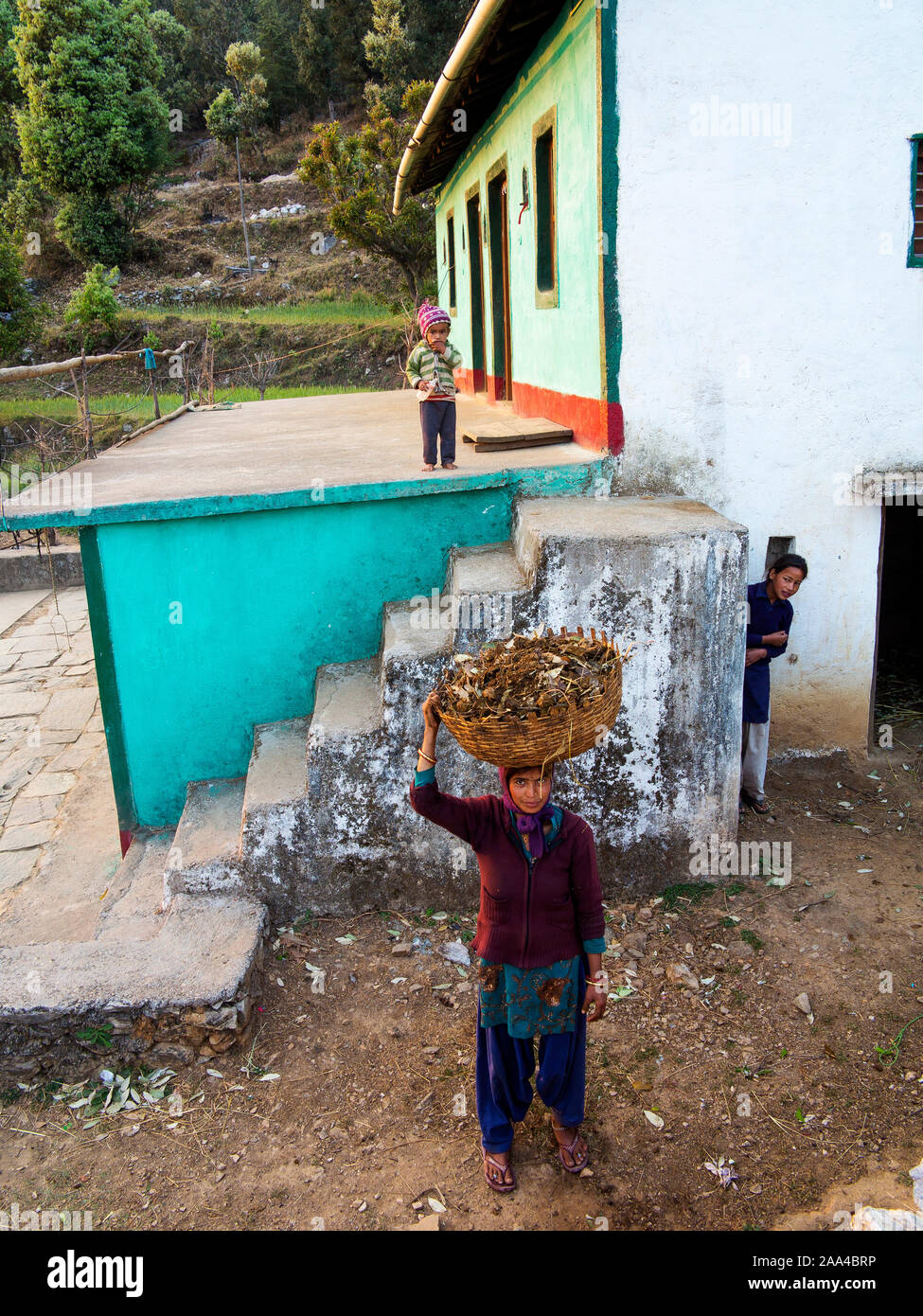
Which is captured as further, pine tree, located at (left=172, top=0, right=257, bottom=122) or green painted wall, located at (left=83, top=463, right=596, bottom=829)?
pine tree, located at (left=172, top=0, right=257, bottom=122)

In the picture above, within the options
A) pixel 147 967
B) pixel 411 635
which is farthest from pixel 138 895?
pixel 411 635

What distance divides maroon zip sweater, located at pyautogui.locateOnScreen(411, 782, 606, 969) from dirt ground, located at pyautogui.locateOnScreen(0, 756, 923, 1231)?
91cm

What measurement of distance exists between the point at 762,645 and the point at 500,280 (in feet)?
19.4

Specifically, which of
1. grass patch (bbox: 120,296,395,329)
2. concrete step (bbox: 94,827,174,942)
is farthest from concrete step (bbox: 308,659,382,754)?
grass patch (bbox: 120,296,395,329)

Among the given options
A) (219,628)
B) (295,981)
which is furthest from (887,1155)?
(219,628)

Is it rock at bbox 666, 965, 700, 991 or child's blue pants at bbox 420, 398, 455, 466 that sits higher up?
child's blue pants at bbox 420, 398, 455, 466

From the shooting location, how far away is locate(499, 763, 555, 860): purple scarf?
289cm

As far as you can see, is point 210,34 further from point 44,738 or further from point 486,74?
point 44,738

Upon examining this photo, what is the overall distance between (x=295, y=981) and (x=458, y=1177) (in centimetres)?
135

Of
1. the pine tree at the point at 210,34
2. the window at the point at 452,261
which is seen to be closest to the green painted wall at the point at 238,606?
the window at the point at 452,261

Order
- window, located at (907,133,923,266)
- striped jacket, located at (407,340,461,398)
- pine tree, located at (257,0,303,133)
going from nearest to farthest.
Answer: window, located at (907,133,923,266), striped jacket, located at (407,340,461,398), pine tree, located at (257,0,303,133)

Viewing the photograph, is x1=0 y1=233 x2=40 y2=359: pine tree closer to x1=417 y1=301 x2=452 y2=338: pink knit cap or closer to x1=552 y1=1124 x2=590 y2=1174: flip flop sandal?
x1=417 y1=301 x2=452 y2=338: pink knit cap

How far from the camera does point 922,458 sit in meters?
5.79

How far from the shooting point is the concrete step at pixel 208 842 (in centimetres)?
466
